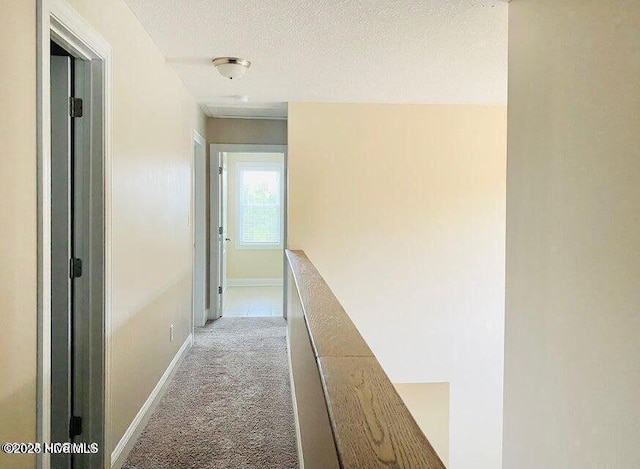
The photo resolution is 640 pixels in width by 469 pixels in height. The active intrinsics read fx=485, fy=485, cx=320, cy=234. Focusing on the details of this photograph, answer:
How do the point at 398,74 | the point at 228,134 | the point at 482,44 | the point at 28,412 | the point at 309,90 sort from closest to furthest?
the point at 28,412
the point at 482,44
the point at 398,74
the point at 309,90
the point at 228,134

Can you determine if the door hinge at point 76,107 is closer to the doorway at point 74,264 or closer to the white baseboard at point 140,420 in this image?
the doorway at point 74,264

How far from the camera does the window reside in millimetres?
8258

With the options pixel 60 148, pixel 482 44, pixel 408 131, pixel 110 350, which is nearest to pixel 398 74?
pixel 482 44

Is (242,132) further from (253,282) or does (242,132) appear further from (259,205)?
(253,282)

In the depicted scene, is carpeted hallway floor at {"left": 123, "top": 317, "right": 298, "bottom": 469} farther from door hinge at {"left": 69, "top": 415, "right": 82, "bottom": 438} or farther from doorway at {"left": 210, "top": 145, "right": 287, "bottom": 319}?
doorway at {"left": 210, "top": 145, "right": 287, "bottom": 319}

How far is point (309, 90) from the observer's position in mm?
4016

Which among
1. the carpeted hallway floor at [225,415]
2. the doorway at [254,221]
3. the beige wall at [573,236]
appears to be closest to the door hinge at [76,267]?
the carpeted hallway floor at [225,415]

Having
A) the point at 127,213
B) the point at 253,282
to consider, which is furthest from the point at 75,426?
the point at 253,282

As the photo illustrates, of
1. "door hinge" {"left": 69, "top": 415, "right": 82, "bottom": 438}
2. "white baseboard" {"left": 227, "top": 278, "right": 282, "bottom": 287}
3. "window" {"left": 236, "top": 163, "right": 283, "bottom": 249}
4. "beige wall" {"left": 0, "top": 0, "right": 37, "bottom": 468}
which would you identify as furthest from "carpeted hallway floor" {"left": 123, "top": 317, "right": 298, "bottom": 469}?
"window" {"left": 236, "top": 163, "right": 283, "bottom": 249}

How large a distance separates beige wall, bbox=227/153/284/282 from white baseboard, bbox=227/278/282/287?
0.04 meters

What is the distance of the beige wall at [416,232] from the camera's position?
14.8 feet

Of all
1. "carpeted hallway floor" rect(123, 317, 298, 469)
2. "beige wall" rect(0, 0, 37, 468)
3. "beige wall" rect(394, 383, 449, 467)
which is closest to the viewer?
"beige wall" rect(0, 0, 37, 468)

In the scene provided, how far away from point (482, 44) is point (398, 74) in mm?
751

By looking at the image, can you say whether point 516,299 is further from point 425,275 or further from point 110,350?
point 425,275
